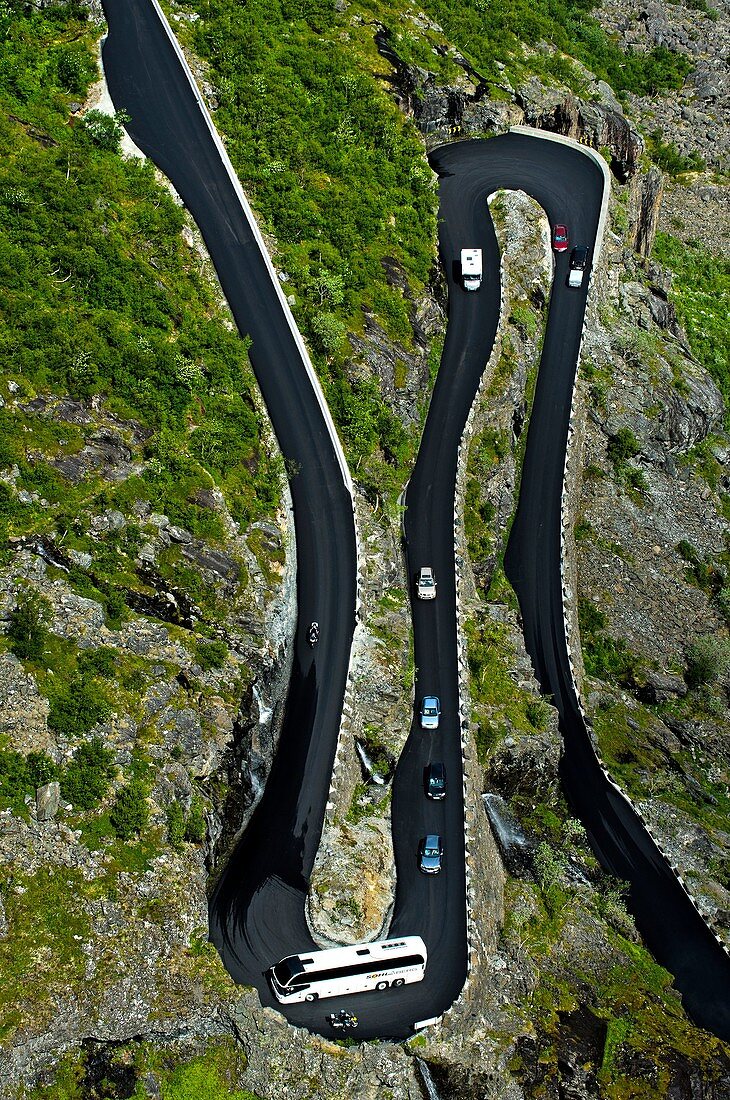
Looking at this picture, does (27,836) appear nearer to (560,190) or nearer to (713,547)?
(713,547)

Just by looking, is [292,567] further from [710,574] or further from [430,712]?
[710,574]

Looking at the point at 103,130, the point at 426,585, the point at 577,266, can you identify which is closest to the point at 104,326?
the point at 103,130

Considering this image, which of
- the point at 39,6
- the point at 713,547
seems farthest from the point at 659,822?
the point at 39,6

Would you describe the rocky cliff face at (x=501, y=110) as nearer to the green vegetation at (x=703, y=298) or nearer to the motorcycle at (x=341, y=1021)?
the green vegetation at (x=703, y=298)

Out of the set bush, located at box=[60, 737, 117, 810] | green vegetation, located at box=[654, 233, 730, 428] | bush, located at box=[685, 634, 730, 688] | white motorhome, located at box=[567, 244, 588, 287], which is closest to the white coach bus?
bush, located at box=[60, 737, 117, 810]

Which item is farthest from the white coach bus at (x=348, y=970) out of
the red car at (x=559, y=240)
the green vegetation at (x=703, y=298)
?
the green vegetation at (x=703, y=298)

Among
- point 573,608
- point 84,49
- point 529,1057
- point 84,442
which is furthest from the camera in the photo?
point 84,49
